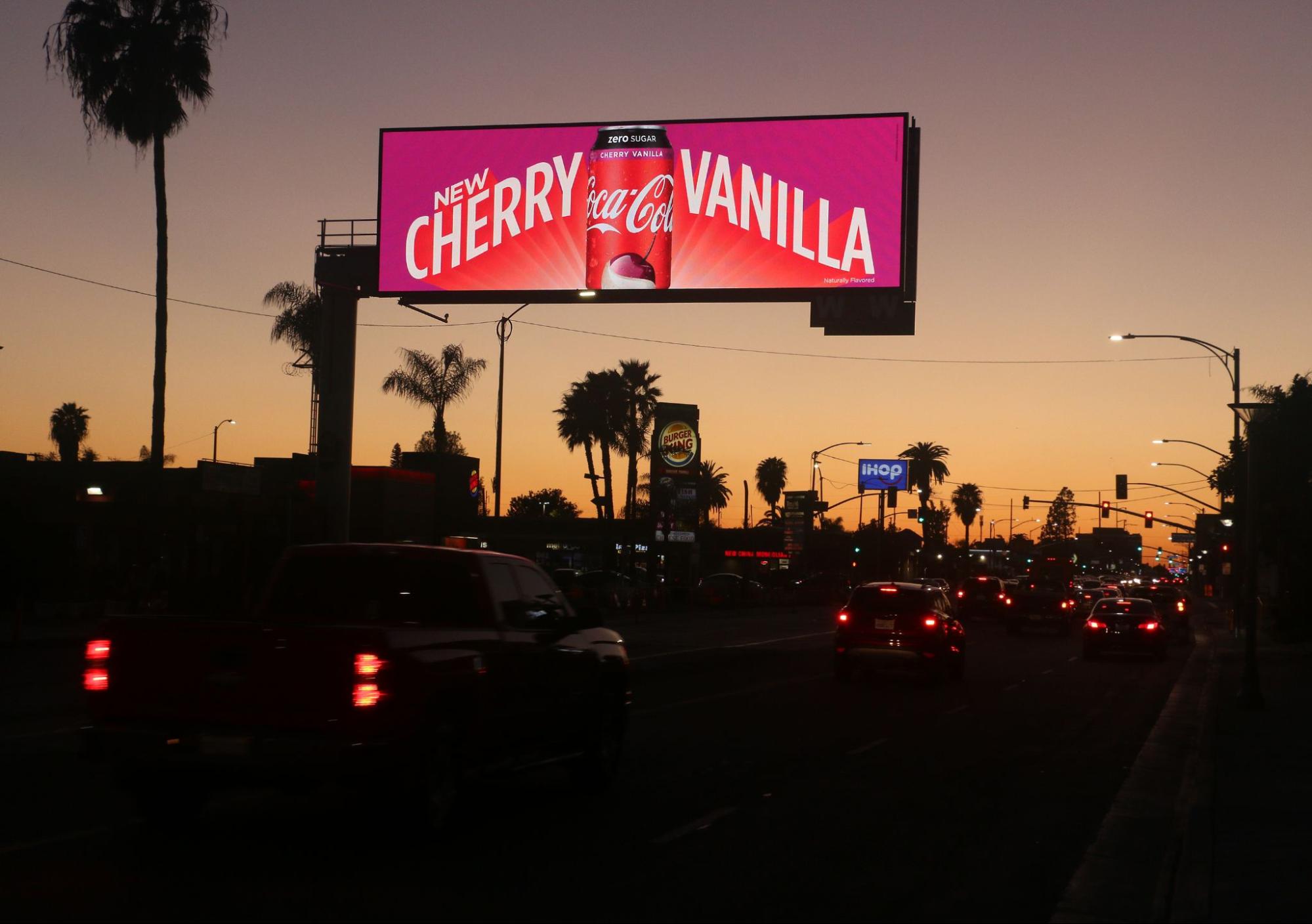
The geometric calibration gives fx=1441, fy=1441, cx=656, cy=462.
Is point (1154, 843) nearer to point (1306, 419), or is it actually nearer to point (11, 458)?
point (1306, 419)

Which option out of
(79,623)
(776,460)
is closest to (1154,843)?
(79,623)

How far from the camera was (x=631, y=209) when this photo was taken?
31.8 metres

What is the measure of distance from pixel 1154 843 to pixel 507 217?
81.1ft

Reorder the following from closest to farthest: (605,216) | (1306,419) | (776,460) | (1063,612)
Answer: (605,216), (1306,419), (1063,612), (776,460)

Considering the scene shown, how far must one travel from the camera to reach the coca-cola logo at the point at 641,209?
1251 inches

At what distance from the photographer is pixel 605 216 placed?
3195 centimetres

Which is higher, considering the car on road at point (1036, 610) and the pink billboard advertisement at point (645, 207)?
the pink billboard advertisement at point (645, 207)

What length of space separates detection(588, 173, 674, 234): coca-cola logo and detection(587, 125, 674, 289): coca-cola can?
1 cm

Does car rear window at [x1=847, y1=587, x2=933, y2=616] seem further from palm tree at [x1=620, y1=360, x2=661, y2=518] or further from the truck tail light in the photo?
palm tree at [x1=620, y1=360, x2=661, y2=518]

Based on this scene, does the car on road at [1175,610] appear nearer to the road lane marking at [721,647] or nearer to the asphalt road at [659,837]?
the road lane marking at [721,647]

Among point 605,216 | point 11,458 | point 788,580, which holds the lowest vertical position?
point 788,580

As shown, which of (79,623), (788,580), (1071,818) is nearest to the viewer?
(1071,818)

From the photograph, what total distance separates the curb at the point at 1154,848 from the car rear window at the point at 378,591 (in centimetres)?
434

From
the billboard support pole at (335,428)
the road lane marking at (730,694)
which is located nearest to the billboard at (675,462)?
the billboard support pole at (335,428)
